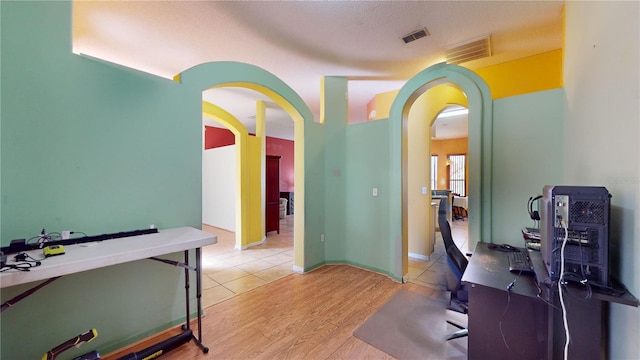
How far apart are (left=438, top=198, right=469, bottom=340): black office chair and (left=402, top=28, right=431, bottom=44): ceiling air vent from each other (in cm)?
183

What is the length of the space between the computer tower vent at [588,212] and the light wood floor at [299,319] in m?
1.35

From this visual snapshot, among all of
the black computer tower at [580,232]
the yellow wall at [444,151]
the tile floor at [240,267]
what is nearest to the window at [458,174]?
the yellow wall at [444,151]

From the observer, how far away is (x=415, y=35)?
2.67 metres

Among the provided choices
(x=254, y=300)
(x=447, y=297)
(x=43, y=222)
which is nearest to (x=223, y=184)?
(x=254, y=300)

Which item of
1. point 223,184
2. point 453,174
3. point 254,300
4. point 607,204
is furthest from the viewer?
point 453,174

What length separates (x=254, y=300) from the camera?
105 inches

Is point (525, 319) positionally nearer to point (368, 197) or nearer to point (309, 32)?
point (368, 197)

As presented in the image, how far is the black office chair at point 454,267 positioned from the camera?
206cm

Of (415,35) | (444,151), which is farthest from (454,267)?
(444,151)

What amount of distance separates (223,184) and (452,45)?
580cm

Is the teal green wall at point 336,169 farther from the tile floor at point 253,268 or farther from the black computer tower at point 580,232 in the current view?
the black computer tower at point 580,232

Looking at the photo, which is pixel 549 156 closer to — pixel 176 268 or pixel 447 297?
pixel 447 297

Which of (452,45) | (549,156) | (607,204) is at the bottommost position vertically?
(607,204)

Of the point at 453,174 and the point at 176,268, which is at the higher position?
the point at 453,174
